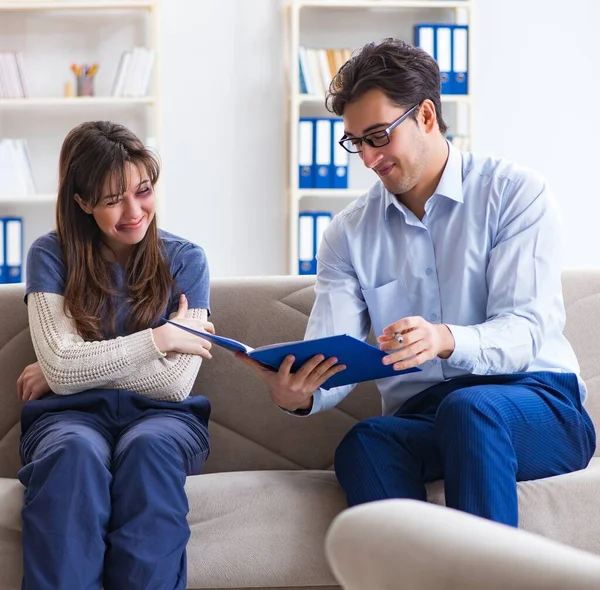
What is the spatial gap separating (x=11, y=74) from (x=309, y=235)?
→ 1.56 meters

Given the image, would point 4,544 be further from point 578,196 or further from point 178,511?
point 578,196

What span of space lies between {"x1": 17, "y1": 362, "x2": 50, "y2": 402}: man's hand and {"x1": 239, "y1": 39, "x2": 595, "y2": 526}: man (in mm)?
545

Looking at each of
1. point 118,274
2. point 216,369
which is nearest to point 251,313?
point 216,369

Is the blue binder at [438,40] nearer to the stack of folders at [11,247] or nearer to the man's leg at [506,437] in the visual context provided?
the stack of folders at [11,247]

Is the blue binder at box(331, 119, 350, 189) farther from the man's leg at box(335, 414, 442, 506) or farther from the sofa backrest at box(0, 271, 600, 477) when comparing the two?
the man's leg at box(335, 414, 442, 506)

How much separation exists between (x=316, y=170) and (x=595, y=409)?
244 cm

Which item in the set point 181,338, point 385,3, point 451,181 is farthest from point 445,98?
point 181,338

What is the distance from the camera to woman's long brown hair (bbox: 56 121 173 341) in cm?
192

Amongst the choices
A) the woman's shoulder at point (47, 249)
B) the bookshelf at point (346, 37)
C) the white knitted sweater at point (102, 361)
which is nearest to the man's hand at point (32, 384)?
the white knitted sweater at point (102, 361)

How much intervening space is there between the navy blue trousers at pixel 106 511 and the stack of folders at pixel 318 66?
286 cm

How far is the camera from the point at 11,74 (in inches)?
167

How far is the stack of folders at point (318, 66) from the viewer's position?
14.0ft

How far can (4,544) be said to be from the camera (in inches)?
63.4

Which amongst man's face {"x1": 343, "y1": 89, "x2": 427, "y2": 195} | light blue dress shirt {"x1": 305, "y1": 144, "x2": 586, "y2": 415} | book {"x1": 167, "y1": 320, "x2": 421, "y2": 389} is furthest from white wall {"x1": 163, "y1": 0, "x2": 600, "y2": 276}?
book {"x1": 167, "y1": 320, "x2": 421, "y2": 389}
